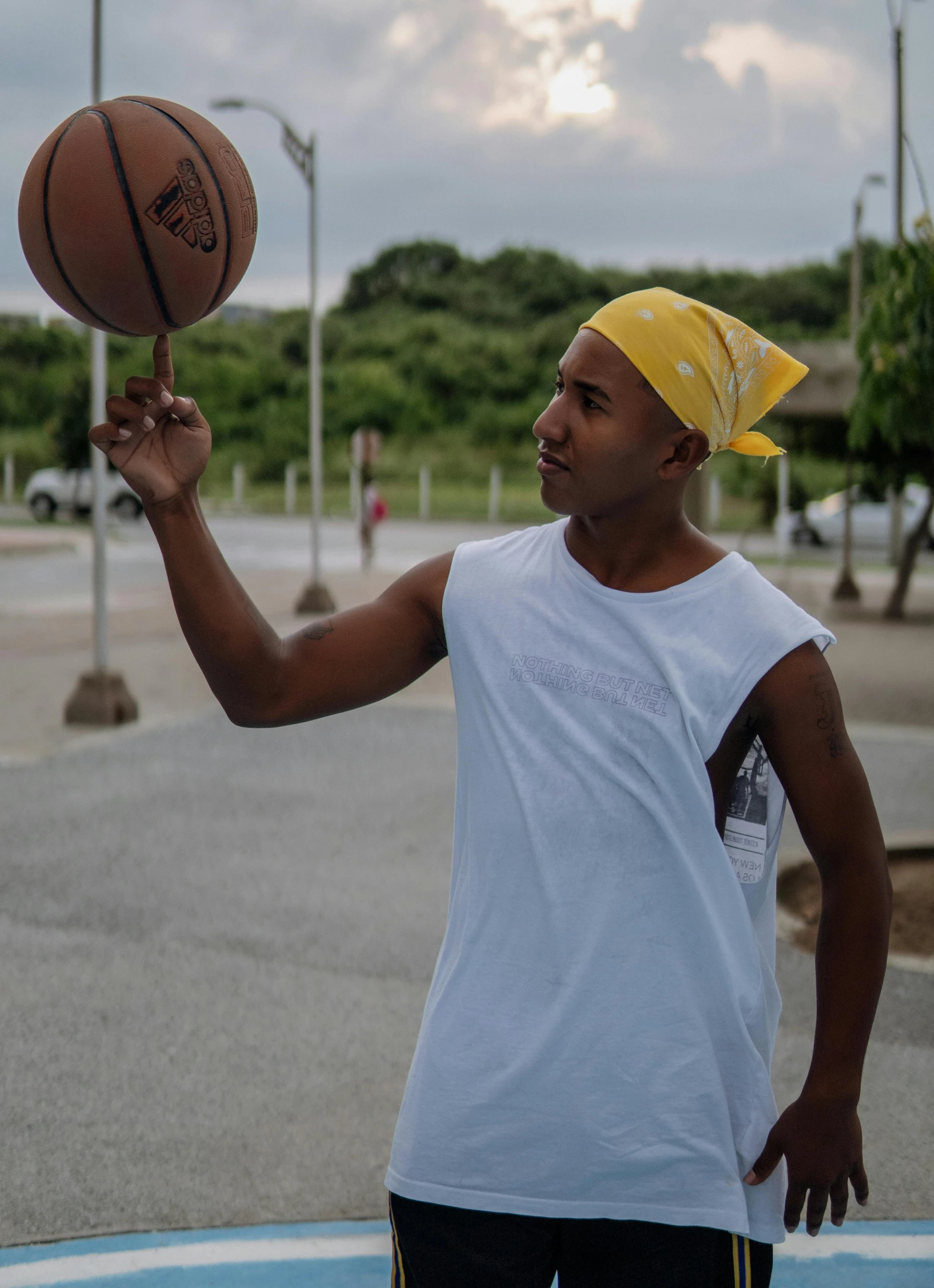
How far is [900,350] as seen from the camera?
21.6ft

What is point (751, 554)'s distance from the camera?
26.5 meters

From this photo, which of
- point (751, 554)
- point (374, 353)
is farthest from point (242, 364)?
point (751, 554)

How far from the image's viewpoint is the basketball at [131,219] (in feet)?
7.18

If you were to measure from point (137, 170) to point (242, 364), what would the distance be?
5595 centimetres

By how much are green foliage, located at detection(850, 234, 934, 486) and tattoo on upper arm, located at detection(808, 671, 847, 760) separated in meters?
4.70

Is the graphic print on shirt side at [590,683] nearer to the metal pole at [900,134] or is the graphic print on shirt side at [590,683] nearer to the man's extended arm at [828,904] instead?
the man's extended arm at [828,904]

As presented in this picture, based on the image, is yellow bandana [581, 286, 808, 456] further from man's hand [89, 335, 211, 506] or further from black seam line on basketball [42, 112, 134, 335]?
black seam line on basketball [42, 112, 134, 335]

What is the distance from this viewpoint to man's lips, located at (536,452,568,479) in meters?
1.84

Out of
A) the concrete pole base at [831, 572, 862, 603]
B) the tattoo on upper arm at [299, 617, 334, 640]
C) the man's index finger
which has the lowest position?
the concrete pole base at [831, 572, 862, 603]

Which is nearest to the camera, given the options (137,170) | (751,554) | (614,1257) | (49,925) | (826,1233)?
(614,1257)

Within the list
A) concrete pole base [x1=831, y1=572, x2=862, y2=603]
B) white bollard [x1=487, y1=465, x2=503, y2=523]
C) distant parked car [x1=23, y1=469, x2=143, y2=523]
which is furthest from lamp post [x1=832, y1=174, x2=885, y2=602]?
distant parked car [x1=23, y1=469, x2=143, y2=523]

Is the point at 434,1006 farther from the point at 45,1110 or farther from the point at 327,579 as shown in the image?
the point at 327,579

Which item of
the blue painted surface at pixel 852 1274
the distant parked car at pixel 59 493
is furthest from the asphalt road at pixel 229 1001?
the distant parked car at pixel 59 493

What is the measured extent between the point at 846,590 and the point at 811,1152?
58.5 feet
